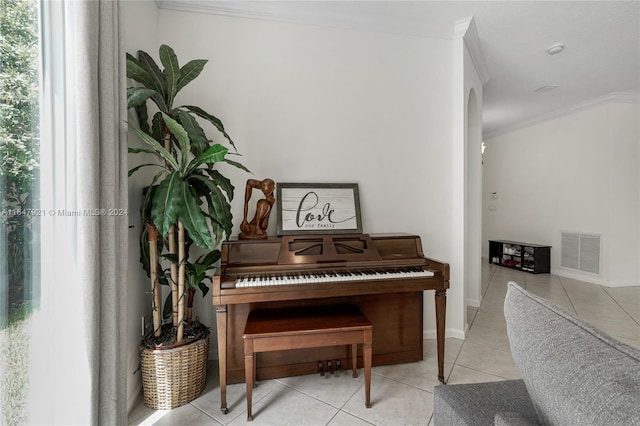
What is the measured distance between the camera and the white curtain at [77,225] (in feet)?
3.33

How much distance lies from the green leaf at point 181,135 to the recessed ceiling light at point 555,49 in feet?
12.1

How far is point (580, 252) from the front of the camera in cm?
474

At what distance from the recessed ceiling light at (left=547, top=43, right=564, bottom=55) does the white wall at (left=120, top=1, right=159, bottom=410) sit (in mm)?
3772

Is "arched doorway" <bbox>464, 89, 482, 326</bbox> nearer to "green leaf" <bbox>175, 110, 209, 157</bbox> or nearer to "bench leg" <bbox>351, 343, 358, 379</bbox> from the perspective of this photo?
"bench leg" <bbox>351, 343, 358, 379</bbox>

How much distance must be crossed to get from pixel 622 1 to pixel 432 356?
10.8 feet

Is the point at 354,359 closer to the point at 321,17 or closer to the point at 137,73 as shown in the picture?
the point at 137,73

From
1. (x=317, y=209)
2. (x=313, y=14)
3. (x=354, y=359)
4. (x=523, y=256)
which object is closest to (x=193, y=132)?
(x=317, y=209)

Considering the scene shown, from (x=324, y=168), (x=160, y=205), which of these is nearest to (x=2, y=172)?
(x=160, y=205)

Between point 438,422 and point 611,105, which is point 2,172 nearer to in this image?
point 438,422

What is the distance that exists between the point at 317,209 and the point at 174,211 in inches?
42.8

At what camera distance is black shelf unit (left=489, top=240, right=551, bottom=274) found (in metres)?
5.07

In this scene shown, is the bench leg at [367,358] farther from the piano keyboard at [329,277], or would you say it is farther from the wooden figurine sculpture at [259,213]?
the wooden figurine sculpture at [259,213]

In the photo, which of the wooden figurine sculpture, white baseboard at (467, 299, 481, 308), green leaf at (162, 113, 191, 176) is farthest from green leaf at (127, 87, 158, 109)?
white baseboard at (467, 299, 481, 308)

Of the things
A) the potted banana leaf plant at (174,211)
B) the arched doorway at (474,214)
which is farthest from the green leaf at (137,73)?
the arched doorway at (474,214)
